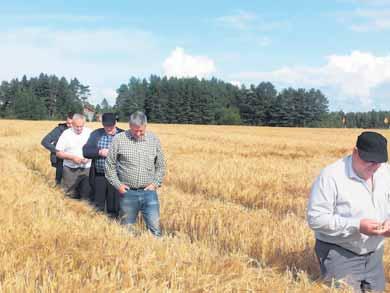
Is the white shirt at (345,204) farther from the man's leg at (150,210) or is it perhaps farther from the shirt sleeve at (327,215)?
the man's leg at (150,210)

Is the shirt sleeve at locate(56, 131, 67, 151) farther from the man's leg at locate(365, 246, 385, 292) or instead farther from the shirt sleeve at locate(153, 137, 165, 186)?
the man's leg at locate(365, 246, 385, 292)

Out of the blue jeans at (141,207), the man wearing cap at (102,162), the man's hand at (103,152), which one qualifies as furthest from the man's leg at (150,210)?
the man's hand at (103,152)

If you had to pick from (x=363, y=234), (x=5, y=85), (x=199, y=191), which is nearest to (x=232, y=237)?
(x=363, y=234)

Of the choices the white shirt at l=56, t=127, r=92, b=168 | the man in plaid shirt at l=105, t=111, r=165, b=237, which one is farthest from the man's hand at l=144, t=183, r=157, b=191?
the white shirt at l=56, t=127, r=92, b=168

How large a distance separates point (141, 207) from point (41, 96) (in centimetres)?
11601

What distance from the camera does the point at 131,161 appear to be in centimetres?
618

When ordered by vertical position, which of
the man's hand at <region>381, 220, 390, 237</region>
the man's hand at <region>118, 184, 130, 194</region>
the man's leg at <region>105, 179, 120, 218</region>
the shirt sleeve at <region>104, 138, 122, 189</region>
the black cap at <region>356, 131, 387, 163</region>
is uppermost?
the black cap at <region>356, 131, 387, 163</region>

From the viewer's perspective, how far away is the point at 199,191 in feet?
35.7

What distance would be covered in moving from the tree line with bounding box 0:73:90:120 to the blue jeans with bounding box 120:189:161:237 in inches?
3836

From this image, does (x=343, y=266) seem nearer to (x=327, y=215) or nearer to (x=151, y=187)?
(x=327, y=215)

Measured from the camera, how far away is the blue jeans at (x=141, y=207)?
6.28 meters

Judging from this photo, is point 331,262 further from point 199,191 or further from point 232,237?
point 199,191

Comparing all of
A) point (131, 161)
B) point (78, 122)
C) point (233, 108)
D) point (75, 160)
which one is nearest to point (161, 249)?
point (131, 161)

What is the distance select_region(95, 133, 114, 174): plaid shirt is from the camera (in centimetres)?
764
